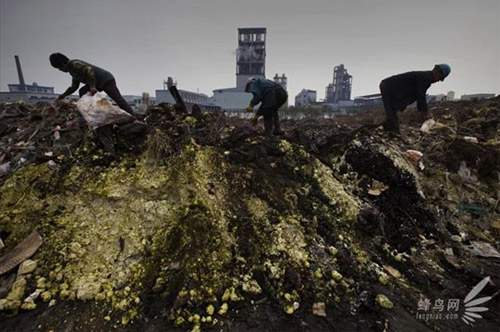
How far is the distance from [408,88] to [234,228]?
3574 millimetres

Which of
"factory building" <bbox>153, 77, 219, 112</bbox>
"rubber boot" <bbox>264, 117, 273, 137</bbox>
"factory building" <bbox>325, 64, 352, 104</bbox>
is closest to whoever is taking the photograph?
"rubber boot" <bbox>264, 117, 273, 137</bbox>

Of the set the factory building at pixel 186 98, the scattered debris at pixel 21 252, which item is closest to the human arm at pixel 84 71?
the scattered debris at pixel 21 252

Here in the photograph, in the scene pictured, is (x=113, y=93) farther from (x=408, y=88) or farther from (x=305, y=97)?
(x=305, y=97)

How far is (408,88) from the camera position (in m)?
3.83

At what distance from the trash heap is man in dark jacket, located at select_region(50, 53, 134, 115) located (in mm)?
563

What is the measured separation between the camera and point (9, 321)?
1.55m

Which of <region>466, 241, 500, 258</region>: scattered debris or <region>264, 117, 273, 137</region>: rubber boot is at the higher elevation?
<region>264, 117, 273, 137</region>: rubber boot

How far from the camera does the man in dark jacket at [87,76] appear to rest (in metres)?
3.04

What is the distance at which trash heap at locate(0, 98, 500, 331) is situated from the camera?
166 cm

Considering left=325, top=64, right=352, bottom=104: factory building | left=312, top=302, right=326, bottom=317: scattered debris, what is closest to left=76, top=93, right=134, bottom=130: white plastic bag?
left=312, top=302, right=326, bottom=317: scattered debris

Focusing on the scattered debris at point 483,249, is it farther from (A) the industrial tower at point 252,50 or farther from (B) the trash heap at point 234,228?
(A) the industrial tower at point 252,50

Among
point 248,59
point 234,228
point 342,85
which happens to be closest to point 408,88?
point 234,228

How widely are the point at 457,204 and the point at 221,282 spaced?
3003mm

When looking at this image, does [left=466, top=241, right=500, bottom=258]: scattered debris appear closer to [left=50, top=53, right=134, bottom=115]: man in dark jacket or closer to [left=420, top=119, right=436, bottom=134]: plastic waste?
[left=420, top=119, right=436, bottom=134]: plastic waste
